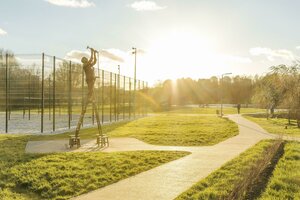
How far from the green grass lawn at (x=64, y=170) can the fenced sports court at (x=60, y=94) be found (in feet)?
26.6

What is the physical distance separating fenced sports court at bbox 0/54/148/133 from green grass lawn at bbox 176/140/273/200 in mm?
11244

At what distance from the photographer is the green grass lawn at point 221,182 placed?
686 centimetres

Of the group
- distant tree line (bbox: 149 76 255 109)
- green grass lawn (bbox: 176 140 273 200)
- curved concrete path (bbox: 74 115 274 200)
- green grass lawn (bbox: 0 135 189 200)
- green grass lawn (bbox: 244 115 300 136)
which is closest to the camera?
green grass lawn (bbox: 176 140 273 200)

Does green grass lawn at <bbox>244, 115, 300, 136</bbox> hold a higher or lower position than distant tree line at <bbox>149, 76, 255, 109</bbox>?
lower

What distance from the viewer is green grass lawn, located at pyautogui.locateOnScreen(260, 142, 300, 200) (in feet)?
23.4

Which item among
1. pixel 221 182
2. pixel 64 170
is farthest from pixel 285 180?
pixel 64 170

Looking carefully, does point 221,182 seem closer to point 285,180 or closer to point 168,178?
point 168,178

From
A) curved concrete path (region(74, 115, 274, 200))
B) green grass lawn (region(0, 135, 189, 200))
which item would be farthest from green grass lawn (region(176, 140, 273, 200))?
green grass lawn (region(0, 135, 189, 200))

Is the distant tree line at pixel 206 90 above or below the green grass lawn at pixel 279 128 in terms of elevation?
above

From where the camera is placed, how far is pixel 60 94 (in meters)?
23.4

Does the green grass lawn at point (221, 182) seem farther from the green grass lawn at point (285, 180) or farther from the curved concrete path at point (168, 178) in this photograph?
the green grass lawn at point (285, 180)

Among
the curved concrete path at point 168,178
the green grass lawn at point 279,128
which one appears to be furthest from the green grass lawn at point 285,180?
the green grass lawn at point 279,128

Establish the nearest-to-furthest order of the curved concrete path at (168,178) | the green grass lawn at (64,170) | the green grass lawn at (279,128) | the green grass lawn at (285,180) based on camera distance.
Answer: the curved concrete path at (168,178) < the green grass lawn at (285,180) < the green grass lawn at (64,170) < the green grass lawn at (279,128)

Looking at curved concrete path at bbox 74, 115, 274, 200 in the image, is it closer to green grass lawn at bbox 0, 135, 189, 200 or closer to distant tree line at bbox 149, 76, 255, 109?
green grass lawn at bbox 0, 135, 189, 200
